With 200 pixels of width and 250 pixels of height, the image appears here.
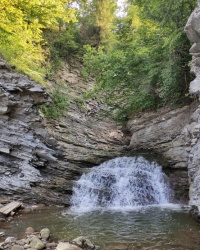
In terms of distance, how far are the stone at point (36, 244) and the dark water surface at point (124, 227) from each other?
2.45ft

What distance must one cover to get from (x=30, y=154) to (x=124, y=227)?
17.5ft

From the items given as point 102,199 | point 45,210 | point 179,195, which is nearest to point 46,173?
point 45,210

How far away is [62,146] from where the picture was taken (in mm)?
12734

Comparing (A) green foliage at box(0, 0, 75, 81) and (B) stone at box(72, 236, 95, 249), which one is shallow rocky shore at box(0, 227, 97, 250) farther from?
(A) green foliage at box(0, 0, 75, 81)

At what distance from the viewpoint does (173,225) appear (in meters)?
7.25

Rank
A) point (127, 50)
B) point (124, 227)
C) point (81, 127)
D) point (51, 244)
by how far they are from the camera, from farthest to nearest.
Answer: point (81, 127) < point (127, 50) < point (124, 227) < point (51, 244)

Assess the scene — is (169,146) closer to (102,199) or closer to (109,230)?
(102,199)

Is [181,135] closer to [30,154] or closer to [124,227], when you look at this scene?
[124,227]

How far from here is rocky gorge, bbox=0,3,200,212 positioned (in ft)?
31.2

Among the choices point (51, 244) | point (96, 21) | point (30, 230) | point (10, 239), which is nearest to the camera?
point (51, 244)

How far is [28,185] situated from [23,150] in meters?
1.48

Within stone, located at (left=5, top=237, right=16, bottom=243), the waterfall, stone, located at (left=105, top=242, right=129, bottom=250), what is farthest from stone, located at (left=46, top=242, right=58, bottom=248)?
the waterfall

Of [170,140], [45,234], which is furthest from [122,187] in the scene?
[45,234]

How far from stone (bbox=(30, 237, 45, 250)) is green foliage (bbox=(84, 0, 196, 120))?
8.58 metres
